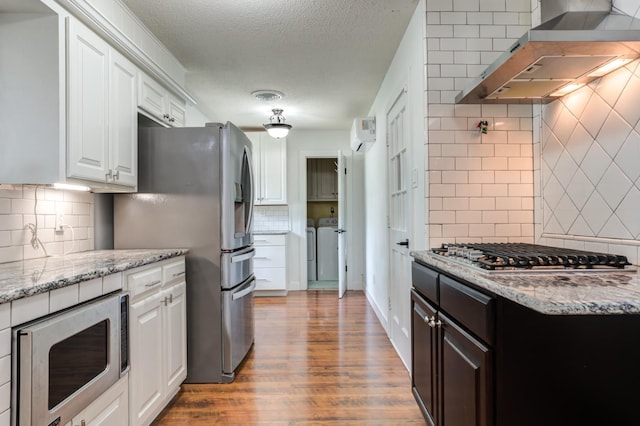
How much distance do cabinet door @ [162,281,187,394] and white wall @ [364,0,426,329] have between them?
5.03 ft

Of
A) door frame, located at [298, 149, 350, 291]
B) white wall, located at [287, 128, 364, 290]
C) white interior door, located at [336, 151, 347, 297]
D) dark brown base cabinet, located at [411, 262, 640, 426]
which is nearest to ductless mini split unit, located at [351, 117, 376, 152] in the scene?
white interior door, located at [336, 151, 347, 297]

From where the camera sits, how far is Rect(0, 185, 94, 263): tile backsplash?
1622 millimetres

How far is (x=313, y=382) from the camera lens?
7.57 feet

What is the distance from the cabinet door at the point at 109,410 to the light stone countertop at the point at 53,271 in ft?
1.63

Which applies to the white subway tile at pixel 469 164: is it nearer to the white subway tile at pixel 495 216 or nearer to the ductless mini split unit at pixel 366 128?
the white subway tile at pixel 495 216

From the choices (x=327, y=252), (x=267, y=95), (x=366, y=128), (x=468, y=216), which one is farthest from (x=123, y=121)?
(x=327, y=252)

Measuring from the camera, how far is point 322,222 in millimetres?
6246

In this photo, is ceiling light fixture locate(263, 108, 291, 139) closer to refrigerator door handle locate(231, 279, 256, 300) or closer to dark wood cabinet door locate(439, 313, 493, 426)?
refrigerator door handle locate(231, 279, 256, 300)

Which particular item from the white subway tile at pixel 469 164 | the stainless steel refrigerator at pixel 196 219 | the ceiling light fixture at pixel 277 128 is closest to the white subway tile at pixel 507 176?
→ the white subway tile at pixel 469 164

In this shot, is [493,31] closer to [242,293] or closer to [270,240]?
[242,293]

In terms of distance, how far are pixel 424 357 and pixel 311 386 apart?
926 mm

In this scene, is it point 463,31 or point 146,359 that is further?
point 463,31

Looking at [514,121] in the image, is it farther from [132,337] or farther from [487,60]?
[132,337]

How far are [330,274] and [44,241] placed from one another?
4370mm
